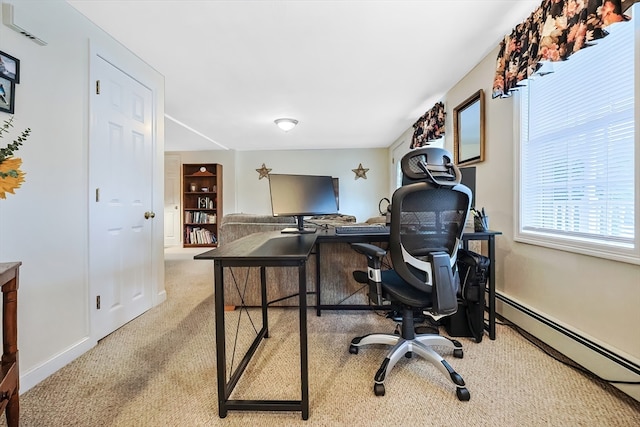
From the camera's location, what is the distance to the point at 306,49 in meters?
2.30

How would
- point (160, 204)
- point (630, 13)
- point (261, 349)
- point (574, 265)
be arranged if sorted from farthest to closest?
1. point (160, 204)
2. point (261, 349)
3. point (574, 265)
4. point (630, 13)

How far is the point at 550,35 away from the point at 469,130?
47.2 inches

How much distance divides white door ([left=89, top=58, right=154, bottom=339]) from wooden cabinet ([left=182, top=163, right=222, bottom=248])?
12.7 feet

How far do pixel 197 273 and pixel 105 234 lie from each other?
1.94 metres

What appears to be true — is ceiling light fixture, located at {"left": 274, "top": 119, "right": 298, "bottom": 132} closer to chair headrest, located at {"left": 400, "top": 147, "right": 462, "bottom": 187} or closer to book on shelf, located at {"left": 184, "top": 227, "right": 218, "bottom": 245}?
chair headrest, located at {"left": 400, "top": 147, "right": 462, "bottom": 187}

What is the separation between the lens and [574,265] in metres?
1.62

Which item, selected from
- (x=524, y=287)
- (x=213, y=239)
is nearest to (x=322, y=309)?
(x=524, y=287)

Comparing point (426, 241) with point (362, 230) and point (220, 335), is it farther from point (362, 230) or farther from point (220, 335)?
point (220, 335)

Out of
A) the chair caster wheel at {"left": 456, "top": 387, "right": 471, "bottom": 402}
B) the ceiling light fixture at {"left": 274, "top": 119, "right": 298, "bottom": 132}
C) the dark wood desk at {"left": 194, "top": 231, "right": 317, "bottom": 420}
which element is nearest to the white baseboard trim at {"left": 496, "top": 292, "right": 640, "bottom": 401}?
the chair caster wheel at {"left": 456, "top": 387, "right": 471, "bottom": 402}

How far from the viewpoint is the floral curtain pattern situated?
1.31 meters

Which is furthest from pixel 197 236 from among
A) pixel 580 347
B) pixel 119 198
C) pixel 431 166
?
pixel 580 347

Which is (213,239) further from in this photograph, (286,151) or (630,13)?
(630,13)

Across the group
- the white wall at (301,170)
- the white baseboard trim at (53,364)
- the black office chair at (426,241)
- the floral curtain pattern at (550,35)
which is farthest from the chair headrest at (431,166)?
the white wall at (301,170)

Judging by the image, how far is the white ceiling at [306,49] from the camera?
1829 millimetres
